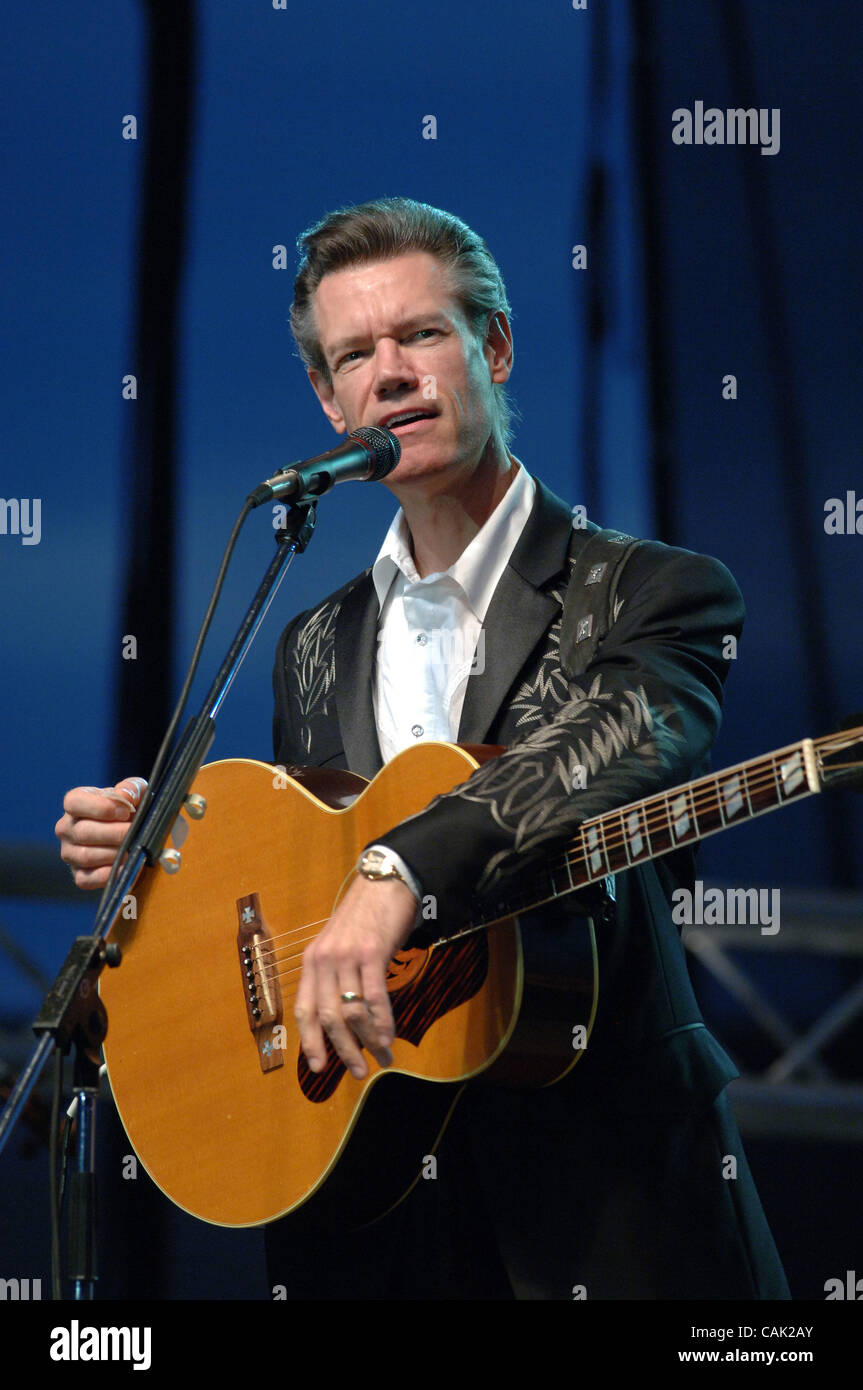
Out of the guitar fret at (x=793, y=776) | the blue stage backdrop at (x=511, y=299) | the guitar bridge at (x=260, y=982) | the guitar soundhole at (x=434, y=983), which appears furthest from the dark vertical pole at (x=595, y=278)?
the guitar fret at (x=793, y=776)

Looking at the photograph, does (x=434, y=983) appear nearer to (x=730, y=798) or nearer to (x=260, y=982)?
(x=260, y=982)

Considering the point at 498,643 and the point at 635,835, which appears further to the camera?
the point at 498,643

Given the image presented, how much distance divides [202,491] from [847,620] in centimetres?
152

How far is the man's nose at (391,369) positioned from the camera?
217 cm

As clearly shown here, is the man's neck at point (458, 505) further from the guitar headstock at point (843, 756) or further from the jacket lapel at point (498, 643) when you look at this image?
the guitar headstock at point (843, 756)

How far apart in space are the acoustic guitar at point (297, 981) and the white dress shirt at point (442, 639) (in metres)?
0.16

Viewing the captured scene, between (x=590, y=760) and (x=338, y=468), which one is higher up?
(x=338, y=468)

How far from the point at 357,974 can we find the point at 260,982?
18.9 inches

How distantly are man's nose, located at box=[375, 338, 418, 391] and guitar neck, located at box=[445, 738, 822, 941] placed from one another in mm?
873

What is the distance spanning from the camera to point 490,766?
1.65m

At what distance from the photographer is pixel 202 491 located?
130 inches

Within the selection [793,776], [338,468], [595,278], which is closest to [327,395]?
[338,468]

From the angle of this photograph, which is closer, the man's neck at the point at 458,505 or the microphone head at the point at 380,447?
the microphone head at the point at 380,447
